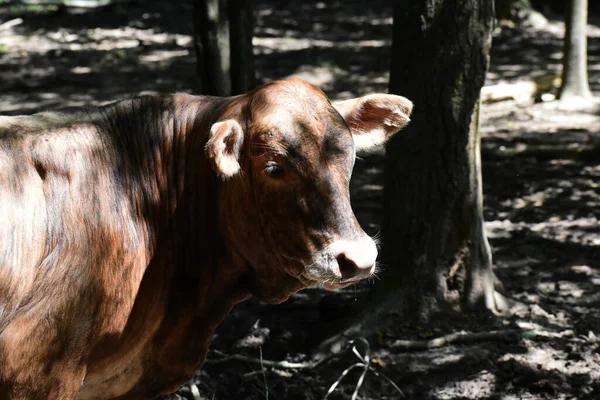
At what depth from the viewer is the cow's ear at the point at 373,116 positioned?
166 inches

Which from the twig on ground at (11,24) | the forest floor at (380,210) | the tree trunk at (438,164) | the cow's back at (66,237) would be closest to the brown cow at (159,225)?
the cow's back at (66,237)

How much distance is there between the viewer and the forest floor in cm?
565

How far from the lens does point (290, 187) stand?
3662mm

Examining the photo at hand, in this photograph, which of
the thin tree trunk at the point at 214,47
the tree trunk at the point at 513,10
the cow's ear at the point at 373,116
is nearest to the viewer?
the cow's ear at the point at 373,116

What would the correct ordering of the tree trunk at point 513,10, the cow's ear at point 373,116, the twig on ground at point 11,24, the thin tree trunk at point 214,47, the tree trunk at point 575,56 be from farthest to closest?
the tree trunk at point 513,10, the twig on ground at point 11,24, the tree trunk at point 575,56, the thin tree trunk at point 214,47, the cow's ear at point 373,116

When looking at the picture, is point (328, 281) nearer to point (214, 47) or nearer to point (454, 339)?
point (454, 339)

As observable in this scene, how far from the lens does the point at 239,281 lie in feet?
13.5

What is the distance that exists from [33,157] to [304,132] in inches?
44.1

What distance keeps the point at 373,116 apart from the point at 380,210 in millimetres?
3998

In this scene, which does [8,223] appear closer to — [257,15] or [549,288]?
[549,288]

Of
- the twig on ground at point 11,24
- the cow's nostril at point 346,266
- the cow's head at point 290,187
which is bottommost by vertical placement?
the twig on ground at point 11,24

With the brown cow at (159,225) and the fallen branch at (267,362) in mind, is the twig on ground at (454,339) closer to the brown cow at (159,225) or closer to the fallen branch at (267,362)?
the fallen branch at (267,362)

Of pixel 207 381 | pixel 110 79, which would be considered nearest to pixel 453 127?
pixel 207 381

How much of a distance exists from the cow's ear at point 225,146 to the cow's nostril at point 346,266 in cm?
55
